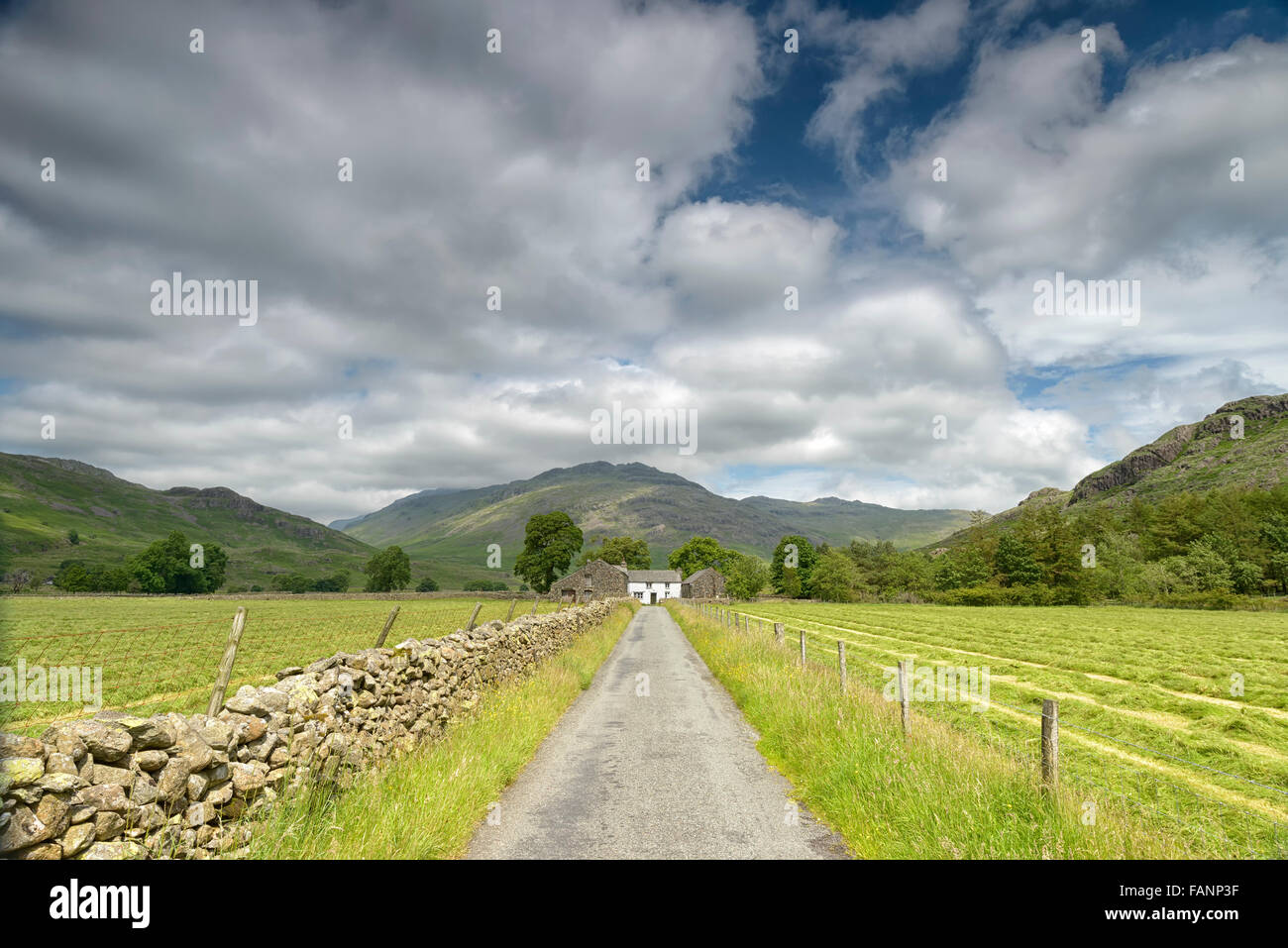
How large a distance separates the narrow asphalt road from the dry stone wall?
207 centimetres

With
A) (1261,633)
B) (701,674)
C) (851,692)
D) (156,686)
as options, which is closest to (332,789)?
(851,692)

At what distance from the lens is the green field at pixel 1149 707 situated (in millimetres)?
8852

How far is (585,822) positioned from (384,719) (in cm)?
344

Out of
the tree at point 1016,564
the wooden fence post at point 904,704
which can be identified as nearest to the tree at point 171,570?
the wooden fence post at point 904,704

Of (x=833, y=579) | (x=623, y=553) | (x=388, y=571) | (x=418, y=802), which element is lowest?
(x=833, y=579)

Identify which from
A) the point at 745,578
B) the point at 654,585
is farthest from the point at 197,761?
the point at 654,585

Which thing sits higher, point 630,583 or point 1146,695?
point 1146,695

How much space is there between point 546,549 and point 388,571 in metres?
46.5

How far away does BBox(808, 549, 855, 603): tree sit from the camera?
97.9m

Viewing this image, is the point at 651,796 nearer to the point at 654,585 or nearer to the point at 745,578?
the point at 745,578

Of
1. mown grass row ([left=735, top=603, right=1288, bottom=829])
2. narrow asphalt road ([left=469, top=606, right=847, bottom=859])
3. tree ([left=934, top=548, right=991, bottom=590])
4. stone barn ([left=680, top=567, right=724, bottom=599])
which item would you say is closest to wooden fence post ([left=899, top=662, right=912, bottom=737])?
→ narrow asphalt road ([left=469, top=606, right=847, bottom=859])

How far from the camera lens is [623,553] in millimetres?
134000

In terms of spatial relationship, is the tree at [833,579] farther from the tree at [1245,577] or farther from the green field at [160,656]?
the green field at [160,656]

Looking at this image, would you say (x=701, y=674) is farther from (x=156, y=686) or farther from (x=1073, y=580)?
(x=1073, y=580)
